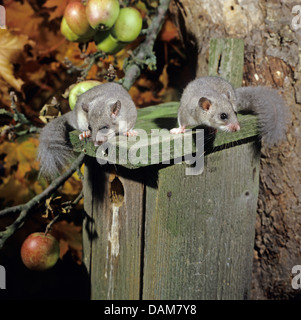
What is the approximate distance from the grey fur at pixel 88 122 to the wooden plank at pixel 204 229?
0.45 metres

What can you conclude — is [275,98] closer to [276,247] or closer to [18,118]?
[276,247]

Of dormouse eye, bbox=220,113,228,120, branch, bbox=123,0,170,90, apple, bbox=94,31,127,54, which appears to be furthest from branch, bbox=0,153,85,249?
dormouse eye, bbox=220,113,228,120

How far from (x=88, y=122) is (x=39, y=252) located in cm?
83

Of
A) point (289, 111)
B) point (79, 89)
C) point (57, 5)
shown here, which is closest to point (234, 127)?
point (289, 111)

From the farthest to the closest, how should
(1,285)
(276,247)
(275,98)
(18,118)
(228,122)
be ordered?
(1,285) → (276,247) → (18,118) → (275,98) → (228,122)

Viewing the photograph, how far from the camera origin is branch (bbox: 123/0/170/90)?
3.03m

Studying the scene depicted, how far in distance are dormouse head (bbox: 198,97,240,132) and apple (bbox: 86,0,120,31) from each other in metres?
0.83

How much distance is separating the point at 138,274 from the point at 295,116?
4.89 feet

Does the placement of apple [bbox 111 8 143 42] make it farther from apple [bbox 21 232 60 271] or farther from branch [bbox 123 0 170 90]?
apple [bbox 21 232 60 271]

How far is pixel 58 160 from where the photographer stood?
2.50m

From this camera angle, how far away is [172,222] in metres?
2.16
